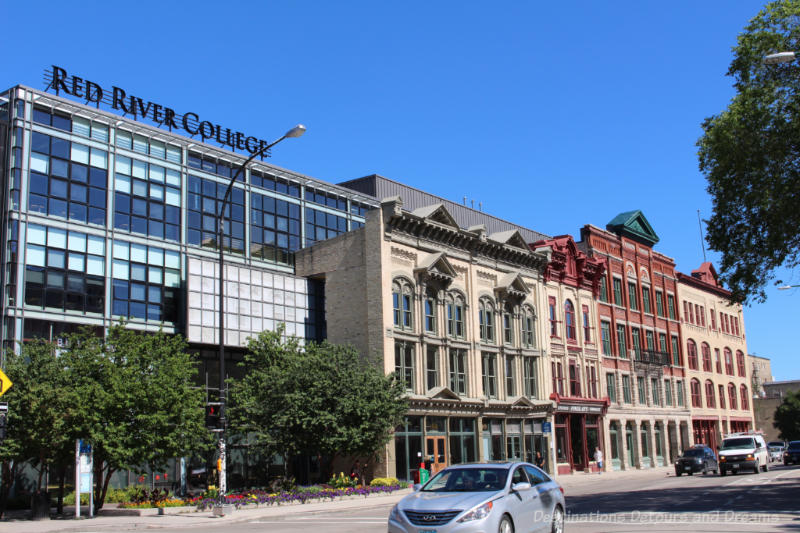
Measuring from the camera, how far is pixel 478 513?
42.3 feet

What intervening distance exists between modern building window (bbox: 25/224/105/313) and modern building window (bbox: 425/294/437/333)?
16.7 meters

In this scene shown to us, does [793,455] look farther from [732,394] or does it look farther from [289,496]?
[289,496]

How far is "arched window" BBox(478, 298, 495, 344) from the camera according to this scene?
158 ft

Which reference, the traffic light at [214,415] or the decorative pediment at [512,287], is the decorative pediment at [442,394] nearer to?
the decorative pediment at [512,287]

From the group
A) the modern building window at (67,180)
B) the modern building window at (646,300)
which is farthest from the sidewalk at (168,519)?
the modern building window at (646,300)

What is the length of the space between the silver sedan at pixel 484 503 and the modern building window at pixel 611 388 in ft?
149

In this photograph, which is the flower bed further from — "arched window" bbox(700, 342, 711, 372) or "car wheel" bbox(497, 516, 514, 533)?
"arched window" bbox(700, 342, 711, 372)

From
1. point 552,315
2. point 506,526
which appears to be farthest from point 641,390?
point 506,526

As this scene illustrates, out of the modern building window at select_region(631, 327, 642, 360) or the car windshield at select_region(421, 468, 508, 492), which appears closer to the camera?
the car windshield at select_region(421, 468, 508, 492)

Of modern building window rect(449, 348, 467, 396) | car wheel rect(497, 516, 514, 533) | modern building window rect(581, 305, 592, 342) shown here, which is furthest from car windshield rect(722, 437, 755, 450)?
car wheel rect(497, 516, 514, 533)

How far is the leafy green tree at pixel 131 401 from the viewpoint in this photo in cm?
2711

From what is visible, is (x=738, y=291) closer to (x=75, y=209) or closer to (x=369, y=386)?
(x=369, y=386)

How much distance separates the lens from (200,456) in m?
37.8

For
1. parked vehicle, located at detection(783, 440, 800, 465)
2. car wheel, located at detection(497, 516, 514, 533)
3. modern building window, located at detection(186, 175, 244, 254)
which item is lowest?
parked vehicle, located at detection(783, 440, 800, 465)
